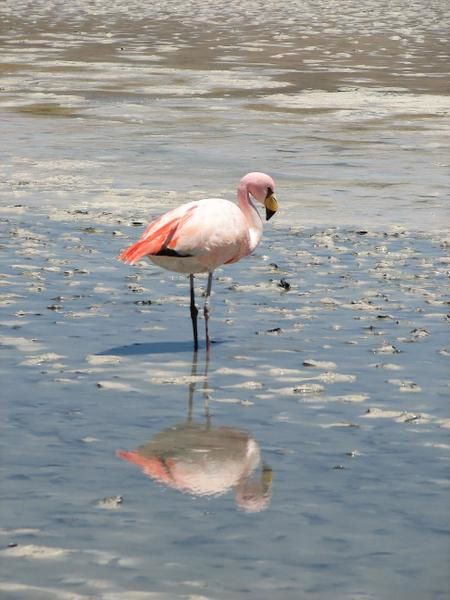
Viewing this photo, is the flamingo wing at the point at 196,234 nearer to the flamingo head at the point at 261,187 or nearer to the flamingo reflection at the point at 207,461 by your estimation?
the flamingo head at the point at 261,187

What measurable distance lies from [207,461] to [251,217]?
3113mm

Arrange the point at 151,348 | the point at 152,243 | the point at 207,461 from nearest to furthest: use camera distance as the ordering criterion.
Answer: the point at 207,461 → the point at 152,243 → the point at 151,348

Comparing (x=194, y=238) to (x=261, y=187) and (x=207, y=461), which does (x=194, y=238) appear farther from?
(x=207, y=461)

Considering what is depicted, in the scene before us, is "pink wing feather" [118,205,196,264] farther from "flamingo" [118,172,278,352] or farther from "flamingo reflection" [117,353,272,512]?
"flamingo reflection" [117,353,272,512]

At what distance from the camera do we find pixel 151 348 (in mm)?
9922

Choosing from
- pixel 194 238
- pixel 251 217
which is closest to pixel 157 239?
pixel 194 238

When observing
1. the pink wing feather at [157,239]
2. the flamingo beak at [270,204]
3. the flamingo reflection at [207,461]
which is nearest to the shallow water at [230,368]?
the flamingo reflection at [207,461]

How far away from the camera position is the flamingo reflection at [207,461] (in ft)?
23.5

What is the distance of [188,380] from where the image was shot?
9.26m

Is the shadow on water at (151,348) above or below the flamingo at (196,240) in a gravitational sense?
below

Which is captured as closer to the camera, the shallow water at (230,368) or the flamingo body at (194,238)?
the shallow water at (230,368)

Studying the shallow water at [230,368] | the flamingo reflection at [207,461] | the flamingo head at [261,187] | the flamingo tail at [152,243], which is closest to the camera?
the shallow water at [230,368]

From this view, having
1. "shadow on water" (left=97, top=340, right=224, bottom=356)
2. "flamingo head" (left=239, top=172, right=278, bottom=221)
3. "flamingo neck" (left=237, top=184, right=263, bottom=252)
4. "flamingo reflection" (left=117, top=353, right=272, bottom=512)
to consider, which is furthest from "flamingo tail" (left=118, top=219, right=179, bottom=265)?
"flamingo reflection" (left=117, top=353, right=272, bottom=512)

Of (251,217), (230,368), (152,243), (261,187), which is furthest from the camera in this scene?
(261,187)
